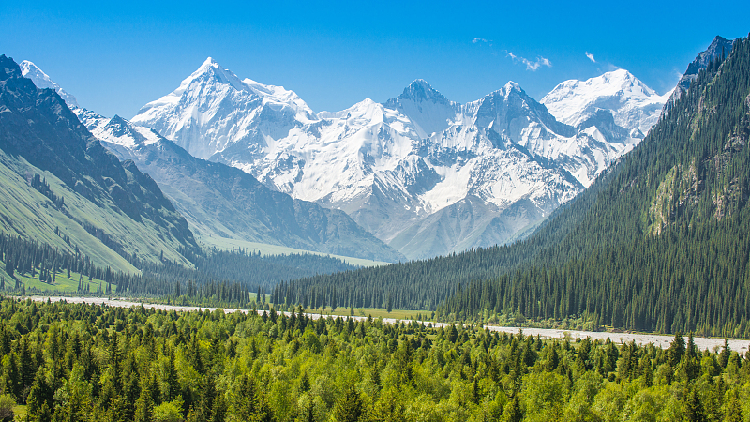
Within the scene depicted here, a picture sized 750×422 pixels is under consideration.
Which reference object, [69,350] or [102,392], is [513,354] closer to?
[102,392]

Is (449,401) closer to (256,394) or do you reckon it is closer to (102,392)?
(256,394)

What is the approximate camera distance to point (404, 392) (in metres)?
113

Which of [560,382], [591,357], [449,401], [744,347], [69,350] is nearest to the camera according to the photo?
[449,401]

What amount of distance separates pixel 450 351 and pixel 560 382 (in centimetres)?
3703

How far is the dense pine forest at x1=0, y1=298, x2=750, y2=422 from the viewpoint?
333ft

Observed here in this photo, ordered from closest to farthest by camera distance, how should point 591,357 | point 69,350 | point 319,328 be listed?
point 69,350 < point 591,357 < point 319,328

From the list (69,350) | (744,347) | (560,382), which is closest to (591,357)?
(560,382)

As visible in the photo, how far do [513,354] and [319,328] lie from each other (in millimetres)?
66572

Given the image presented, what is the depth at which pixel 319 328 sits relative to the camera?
18838cm

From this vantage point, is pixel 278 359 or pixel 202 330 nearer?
pixel 278 359

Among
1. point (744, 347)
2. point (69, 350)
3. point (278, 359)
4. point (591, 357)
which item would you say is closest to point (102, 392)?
point (69, 350)

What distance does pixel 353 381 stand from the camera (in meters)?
121

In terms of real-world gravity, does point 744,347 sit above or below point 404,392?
above

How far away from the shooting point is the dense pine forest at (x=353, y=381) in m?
102
